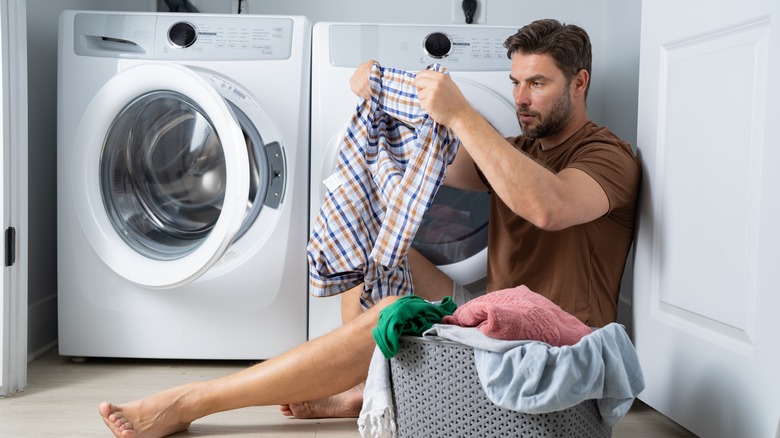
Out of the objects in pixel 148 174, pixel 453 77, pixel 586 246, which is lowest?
pixel 586 246

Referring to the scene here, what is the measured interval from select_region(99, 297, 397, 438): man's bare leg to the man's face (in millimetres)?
473

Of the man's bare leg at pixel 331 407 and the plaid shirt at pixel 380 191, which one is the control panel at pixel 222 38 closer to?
the plaid shirt at pixel 380 191

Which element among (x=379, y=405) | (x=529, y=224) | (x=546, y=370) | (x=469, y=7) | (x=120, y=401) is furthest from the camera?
(x=469, y=7)

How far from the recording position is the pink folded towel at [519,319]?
3.49 feet

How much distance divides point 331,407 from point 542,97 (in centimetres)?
71

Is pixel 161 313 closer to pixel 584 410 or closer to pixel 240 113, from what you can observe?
pixel 240 113

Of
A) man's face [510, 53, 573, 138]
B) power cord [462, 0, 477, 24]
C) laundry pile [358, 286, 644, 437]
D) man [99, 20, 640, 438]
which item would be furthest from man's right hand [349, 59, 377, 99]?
power cord [462, 0, 477, 24]

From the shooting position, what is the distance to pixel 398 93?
1.49 m

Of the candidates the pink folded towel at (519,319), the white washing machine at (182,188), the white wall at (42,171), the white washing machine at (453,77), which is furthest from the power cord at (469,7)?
the pink folded towel at (519,319)

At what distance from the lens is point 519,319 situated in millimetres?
1069

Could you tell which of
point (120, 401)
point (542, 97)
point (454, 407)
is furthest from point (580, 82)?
point (120, 401)

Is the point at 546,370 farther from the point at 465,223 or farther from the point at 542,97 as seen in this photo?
the point at 465,223

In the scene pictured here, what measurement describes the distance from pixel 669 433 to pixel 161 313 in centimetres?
113

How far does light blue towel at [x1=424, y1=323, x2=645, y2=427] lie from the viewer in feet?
3.34
